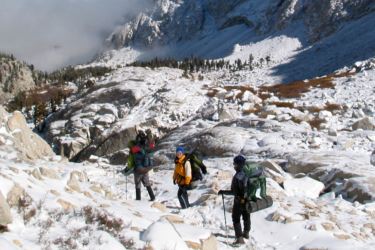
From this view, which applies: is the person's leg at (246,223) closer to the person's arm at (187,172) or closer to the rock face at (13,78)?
the person's arm at (187,172)

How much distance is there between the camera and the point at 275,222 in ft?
25.0

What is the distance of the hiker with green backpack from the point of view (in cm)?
635

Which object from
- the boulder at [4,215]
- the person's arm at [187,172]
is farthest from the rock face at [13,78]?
the boulder at [4,215]

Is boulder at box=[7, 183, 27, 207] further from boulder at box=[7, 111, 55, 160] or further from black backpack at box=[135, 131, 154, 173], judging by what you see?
boulder at box=[7, 111, 55, 160]

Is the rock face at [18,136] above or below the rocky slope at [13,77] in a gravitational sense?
below

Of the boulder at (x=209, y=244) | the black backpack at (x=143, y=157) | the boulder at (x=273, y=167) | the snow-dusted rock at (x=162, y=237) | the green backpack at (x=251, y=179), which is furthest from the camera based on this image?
the boulder at (x=273, y=167)

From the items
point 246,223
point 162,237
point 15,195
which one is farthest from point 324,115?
point 15,195

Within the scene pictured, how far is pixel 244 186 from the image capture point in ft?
20.8

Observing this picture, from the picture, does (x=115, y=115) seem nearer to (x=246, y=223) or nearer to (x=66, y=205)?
(x=66, y=205)

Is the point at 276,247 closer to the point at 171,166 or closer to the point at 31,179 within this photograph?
the point at 31,179

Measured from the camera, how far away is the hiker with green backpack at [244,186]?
635 centimetres

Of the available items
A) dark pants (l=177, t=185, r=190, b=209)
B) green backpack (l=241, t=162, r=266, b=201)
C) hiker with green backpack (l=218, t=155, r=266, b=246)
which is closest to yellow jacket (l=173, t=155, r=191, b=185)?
dark pants (l=177, t=185, r=190, b=209)

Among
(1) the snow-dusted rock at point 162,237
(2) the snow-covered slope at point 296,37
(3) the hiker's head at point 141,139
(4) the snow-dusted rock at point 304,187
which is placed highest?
(2) the snow-covered slope at point 296,37

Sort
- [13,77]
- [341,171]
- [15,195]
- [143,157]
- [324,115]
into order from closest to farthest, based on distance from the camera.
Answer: [15,195], [143,157], [341,171], [324,115], [13,77]
